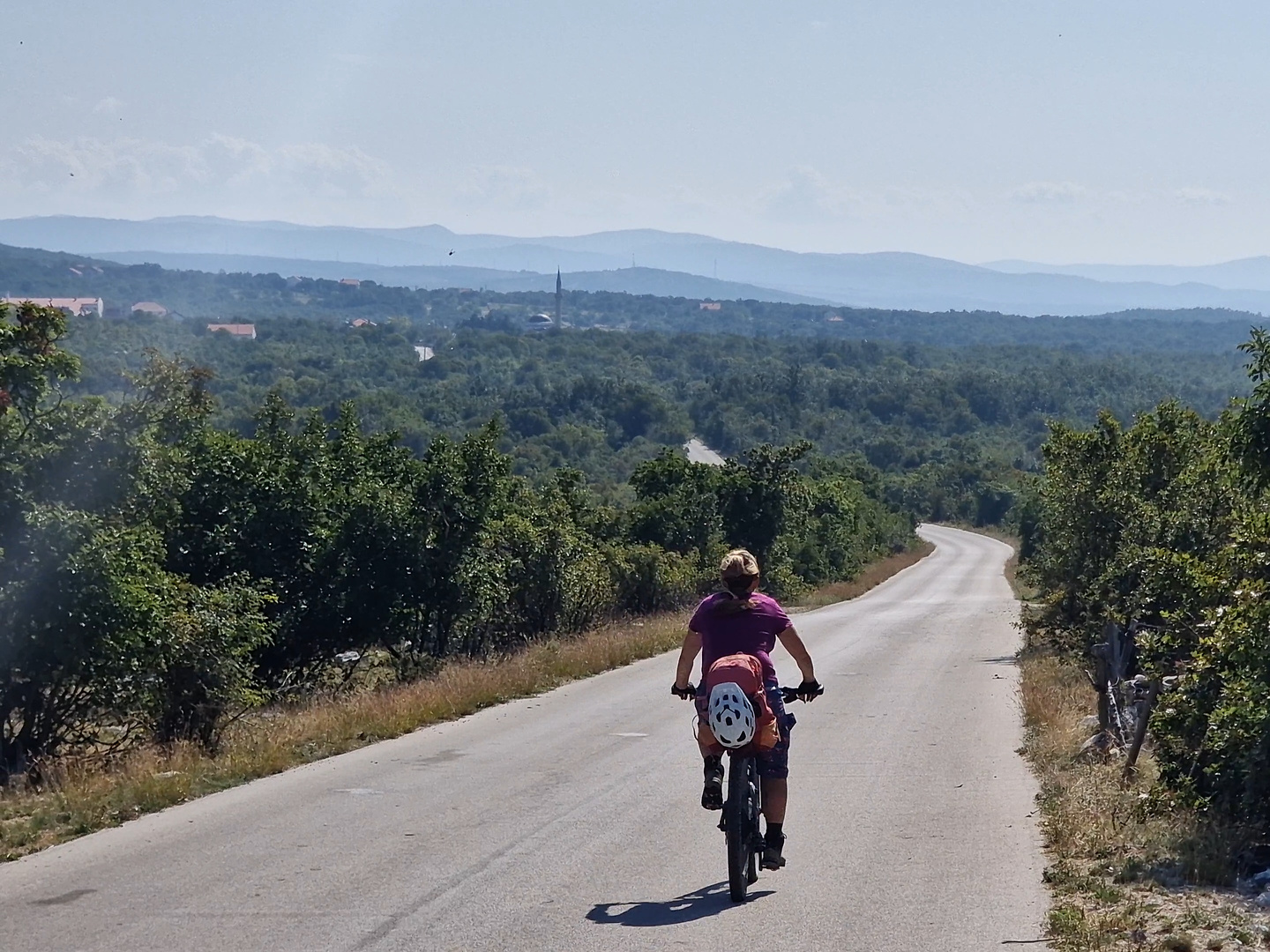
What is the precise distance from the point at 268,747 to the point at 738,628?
529 cm

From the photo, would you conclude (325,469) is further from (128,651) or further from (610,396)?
(610,396)

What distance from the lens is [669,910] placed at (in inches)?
263

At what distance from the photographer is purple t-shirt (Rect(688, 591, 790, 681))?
725 cm

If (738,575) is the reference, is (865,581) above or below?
below

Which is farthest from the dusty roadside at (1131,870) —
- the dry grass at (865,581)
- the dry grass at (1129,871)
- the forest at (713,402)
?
the forest at (713,402)

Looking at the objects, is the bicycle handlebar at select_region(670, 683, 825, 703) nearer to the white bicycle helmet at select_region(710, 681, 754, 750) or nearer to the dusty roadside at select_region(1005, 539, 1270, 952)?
the white bicycle helmet at select_region(710, 681, 754, 750)

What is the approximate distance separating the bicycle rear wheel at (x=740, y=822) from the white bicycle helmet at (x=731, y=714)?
0.17 m

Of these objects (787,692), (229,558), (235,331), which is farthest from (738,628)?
(235,331)

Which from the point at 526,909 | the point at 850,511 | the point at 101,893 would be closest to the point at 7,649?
the point at 101,893

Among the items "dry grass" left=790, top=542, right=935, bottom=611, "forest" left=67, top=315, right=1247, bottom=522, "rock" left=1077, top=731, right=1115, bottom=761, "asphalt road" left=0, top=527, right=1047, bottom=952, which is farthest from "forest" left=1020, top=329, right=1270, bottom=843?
"forest" left=67, top=315, right=1247, bottom=522

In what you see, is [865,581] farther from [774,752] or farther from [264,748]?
[774,752]

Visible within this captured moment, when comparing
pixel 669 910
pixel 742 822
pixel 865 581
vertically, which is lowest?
pixel 865 581

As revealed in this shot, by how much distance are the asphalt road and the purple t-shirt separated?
3.74ft

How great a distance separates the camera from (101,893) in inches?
268
